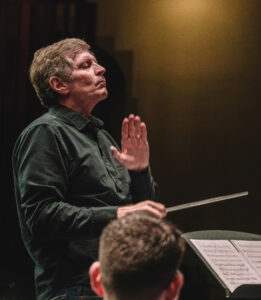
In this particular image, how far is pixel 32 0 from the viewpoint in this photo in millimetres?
3131

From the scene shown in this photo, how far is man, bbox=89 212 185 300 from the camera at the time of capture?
1164 mm

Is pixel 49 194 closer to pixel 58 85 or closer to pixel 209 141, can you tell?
pixel 58 85

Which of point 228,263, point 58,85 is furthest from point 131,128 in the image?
point 228,263

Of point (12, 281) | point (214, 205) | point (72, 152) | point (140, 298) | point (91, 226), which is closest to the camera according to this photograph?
point (140, 298)

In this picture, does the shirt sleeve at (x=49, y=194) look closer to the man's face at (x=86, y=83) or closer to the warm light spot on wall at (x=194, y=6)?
the man's face at (x=86, y=83)

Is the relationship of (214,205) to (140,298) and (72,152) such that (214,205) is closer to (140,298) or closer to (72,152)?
(72,152)

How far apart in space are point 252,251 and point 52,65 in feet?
3.71

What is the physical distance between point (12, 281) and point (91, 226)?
4.26 ft

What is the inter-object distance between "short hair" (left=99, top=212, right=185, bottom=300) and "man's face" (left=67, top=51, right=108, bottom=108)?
45.3 inches

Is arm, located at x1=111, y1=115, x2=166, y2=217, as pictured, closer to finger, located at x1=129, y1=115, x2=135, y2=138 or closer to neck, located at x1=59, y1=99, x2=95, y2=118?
finger, located at x1=129, y1=115, x2=135, y2=138

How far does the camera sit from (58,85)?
233 centimetres

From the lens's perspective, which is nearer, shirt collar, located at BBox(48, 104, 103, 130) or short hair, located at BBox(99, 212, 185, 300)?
short hair, located at BBox(99, 212, 185, 300)

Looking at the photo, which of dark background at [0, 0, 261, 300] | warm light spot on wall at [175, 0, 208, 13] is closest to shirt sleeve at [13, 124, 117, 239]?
dark background at [0, 0, 261, 300]

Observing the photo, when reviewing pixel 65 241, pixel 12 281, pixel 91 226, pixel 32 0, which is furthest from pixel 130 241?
A: pixel 32 0
